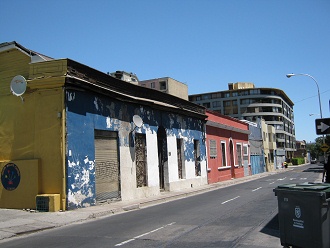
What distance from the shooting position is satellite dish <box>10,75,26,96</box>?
48.6ft

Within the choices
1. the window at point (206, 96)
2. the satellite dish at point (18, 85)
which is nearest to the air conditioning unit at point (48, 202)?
the satellite dish at point (18, 85)

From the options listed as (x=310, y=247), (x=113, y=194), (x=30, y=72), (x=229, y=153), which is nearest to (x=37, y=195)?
(x=113, y=194)

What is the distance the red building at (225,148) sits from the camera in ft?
101

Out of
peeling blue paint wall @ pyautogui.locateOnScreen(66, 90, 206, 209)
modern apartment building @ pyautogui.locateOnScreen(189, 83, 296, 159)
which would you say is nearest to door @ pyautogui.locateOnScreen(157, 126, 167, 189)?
peeling blue paint wall @ pyautogui.locateOnScreen(66, 90, 206, 209)

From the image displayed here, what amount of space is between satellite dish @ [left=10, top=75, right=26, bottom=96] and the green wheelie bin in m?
11.7

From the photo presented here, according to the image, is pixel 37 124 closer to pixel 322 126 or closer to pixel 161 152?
pixel 161 152

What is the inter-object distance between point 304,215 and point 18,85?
1259 centimetres

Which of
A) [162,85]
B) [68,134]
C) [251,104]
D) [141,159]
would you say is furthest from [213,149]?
[251,104]

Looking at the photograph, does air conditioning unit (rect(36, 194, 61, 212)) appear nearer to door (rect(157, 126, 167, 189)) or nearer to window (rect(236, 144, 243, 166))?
door (rect(157, 126, 167, 189))

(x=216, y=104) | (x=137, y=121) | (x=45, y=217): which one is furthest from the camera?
(x=216, y=104)

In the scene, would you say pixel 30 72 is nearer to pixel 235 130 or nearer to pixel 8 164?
pixel 8 164

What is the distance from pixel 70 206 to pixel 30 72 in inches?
237

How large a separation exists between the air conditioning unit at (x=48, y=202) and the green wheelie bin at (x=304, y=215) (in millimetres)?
9608

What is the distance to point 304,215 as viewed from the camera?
6.36 m
